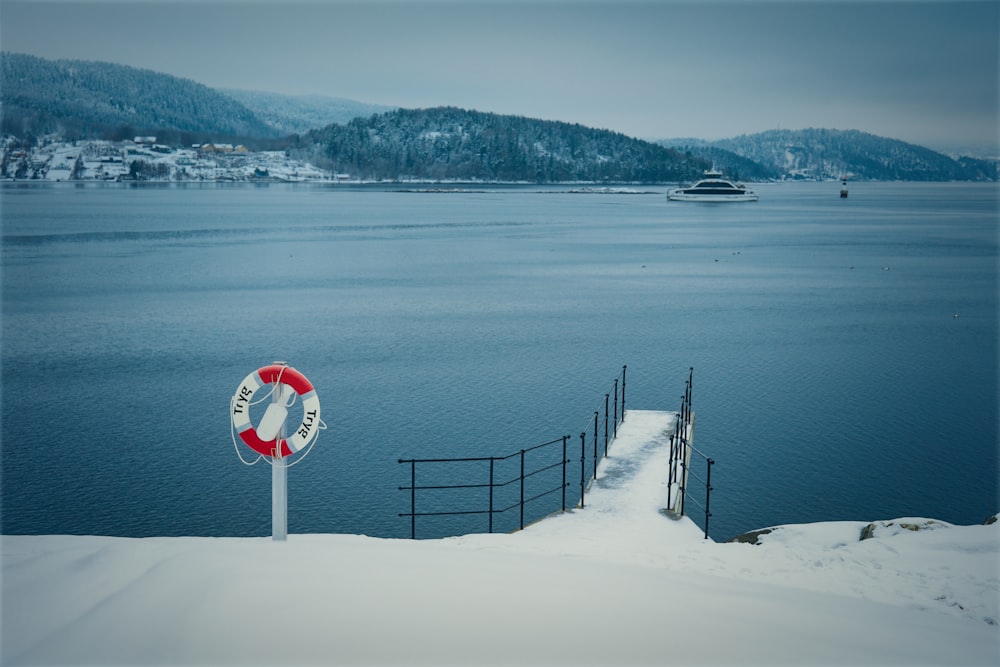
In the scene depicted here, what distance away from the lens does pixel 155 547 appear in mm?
8703

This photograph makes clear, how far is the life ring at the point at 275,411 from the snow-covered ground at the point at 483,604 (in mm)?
1085

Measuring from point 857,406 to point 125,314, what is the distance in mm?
28487

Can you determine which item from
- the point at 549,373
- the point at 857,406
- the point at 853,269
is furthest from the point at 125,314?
the point at 853,269

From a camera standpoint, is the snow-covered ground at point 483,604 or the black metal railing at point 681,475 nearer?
the snow-covered ground at point 483,604

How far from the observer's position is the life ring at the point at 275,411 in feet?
29.9

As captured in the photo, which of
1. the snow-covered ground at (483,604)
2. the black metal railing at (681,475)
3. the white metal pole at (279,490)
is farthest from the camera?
the black metal railing at (681,475)

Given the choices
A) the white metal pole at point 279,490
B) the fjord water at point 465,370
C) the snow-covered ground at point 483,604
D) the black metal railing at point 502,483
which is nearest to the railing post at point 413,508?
the black metal railing at point 502,483

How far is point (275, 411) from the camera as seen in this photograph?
363 inches

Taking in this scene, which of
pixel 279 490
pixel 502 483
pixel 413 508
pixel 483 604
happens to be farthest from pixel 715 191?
pixel 483 604

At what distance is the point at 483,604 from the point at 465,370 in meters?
18.2

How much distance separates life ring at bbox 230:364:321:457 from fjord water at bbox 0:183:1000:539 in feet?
18.0

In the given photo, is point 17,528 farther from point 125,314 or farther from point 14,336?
point 125,314

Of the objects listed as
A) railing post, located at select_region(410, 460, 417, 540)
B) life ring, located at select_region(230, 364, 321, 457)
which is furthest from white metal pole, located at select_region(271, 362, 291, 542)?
railing post, located at select_region(410, 460, 417, 540)

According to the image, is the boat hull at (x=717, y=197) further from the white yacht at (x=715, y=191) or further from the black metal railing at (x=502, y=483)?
the black metal railing at (x=502, y=483)
